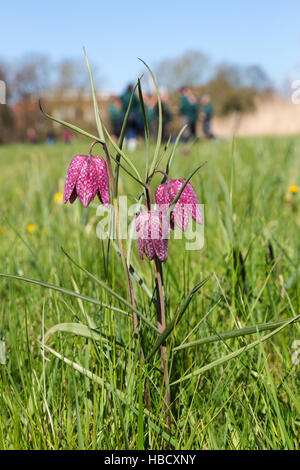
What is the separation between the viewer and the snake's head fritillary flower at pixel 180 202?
0.58 metres

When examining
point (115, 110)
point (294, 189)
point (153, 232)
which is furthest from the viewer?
point (115, 110)

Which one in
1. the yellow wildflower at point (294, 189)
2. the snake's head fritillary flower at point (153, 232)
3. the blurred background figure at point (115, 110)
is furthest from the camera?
the blurred background figure at point (115, 110)

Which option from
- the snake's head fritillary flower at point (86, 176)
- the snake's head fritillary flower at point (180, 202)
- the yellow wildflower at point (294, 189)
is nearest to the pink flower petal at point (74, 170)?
the snake's head fritillary flower at point (86, 176)

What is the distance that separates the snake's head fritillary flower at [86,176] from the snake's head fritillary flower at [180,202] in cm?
7

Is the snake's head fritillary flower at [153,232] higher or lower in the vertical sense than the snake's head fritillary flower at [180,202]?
lower

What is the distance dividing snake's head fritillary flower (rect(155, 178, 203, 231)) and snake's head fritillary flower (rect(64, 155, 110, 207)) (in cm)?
7

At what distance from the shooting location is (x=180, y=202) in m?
0.58

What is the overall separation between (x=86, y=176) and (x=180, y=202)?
120mm

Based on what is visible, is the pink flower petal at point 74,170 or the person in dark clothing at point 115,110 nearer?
the pink flower petal at point 74,170

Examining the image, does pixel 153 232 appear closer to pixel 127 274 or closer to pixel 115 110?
pixel 127 274

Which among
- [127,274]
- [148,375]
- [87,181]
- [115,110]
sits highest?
[115,110]

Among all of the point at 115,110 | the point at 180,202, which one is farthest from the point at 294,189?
the point at 115,110

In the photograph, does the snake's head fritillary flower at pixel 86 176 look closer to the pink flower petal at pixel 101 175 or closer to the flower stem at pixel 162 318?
the pink flower petal at pixel 101 175

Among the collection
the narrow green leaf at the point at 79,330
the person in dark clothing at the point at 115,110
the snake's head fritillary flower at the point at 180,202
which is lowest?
the narrow green leaf at the point at 79,330
